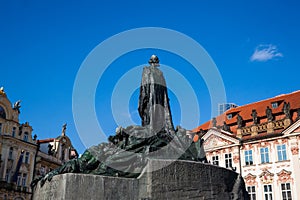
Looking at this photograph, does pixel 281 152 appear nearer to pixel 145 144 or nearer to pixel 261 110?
pixel 261 110

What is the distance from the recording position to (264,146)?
89.7 ft

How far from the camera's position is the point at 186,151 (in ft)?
28.9

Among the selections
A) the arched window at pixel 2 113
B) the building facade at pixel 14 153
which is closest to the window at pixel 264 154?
the building facade at pixel 14 153

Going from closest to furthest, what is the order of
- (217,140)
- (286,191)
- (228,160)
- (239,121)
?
(286,191)
(228,160)
(239,121)
(217,140)

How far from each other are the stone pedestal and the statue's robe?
141 cm

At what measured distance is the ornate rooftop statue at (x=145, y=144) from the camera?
25.1 feet

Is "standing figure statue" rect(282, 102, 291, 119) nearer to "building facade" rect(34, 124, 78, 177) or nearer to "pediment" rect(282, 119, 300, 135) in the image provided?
"pediment" rect(282, 119, 300, 135)

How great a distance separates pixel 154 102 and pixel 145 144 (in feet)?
5.00

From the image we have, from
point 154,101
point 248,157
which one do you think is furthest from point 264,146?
point 154,101

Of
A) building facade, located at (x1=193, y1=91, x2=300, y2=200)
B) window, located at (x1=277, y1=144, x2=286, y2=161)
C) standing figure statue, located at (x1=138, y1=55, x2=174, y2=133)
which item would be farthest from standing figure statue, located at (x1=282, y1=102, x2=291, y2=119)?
standing figure statue, located at (x1=138, y1=55, x2=174, y2=133)

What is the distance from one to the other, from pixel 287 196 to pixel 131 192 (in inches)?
832

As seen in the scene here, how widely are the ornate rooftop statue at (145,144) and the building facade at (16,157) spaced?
26.4 m

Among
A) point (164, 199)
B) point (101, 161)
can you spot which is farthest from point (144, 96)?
point (164, 199)

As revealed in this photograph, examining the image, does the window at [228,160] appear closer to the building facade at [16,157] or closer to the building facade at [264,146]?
the building facade at [264,146]
